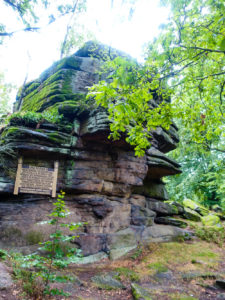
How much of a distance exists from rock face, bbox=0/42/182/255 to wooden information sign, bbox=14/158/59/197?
24cm

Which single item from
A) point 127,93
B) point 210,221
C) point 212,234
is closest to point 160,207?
point 212,234

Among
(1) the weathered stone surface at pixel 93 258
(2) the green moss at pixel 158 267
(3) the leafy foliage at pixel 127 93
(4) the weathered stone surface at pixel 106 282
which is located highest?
(3) the leafy foliage at pixel 127 93

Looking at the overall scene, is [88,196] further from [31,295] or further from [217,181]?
[217,181]

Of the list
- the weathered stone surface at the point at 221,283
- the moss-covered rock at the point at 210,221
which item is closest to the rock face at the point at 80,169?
the weathered stone surface at the point at 221,283

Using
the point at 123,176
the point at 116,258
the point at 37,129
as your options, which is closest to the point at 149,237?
the point at 116,258

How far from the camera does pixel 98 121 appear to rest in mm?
8641

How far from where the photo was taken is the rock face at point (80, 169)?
26.6 feet

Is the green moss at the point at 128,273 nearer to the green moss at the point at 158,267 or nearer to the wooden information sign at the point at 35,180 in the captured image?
the green moss at the point at 158,267

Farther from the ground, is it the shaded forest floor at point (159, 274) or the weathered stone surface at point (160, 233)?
the weathered stone surface at point (160, 233)

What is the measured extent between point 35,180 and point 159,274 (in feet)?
16.7

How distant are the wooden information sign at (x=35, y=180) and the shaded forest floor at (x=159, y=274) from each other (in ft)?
8.90

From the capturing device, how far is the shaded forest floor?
18.3 feet

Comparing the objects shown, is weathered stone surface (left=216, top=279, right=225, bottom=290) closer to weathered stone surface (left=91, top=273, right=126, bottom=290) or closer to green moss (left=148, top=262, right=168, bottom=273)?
green moss (left=148, top=262, right=168, bottom=273)

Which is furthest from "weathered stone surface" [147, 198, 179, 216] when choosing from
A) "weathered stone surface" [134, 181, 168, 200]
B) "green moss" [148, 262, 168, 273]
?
"green moss" [148, 262, 168, 273]
